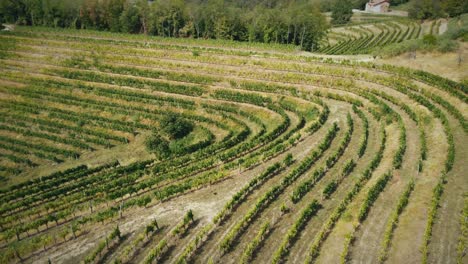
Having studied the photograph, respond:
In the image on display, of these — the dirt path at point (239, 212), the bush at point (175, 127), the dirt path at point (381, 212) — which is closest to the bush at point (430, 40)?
the dirt path at point (381, 212)

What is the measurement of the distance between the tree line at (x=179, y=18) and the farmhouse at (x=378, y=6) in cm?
6173

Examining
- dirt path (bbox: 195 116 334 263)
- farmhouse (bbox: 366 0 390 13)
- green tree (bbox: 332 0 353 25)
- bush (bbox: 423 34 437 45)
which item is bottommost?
dirt path (bbox: 195 116 334 263)

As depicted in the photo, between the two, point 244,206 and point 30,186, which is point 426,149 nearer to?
point 244,206

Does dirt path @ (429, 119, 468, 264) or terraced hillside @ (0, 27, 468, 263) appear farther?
terraced hillside @ (0, 27, 468, 263)

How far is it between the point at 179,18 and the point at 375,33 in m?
63.2

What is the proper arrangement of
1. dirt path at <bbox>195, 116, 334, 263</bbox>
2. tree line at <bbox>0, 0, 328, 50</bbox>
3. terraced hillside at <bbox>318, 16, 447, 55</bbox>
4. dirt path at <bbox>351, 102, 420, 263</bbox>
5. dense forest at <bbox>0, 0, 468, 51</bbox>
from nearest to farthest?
dirt path at <bbox>351, 102, 420, 263</bbox>, dirt path at <bbox>195, 116, 334, 263</bbox>, tree line at <bbox>0, 0, 328, 50</bbox>, dense forest at <bbox>0, 0, 468, 51</bbox>, terraced hillside at <bbox>318, 16, 447, 55</bbox>

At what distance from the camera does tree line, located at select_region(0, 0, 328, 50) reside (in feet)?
312

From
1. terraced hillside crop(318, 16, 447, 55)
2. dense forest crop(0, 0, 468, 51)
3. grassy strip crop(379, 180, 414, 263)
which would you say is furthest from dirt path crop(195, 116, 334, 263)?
terraced hillside crop(318, 16, 447, 55)

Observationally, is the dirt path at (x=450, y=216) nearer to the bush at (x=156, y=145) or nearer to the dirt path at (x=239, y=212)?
the dirt path at (x=239, y=212)

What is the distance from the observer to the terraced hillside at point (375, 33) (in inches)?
4149

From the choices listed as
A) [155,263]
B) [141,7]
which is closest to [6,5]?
[141,7]

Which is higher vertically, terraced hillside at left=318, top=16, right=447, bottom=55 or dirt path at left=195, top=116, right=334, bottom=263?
terraced hillside at left=318, top=16, right=447, bottom=55

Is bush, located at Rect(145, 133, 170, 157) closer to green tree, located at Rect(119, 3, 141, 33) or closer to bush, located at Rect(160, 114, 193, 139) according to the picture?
bush, located at Rect(160, 114, 193, 139)

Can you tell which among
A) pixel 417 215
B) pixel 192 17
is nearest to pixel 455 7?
pixel 192 17
